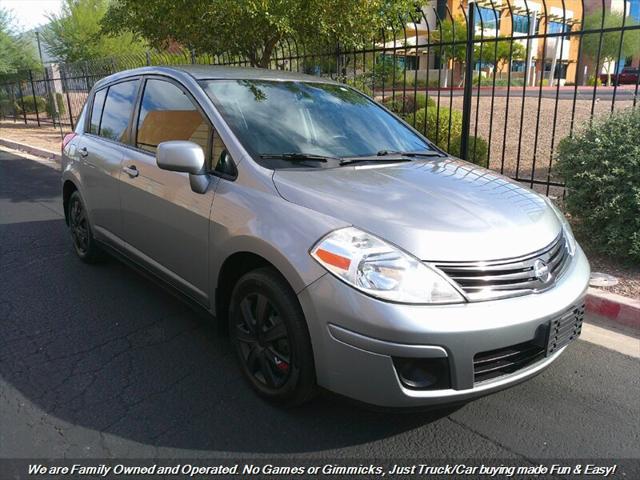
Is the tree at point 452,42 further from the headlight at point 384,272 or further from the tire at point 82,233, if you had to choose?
the headlight at point 384,272

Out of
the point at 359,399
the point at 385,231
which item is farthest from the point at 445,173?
the point at 359,399

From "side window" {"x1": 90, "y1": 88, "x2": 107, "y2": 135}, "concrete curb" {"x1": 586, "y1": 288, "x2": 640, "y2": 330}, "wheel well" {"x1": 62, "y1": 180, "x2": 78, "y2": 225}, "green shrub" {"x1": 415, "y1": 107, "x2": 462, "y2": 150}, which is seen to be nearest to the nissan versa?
"side window" {"x1": 90, "y1": 88, "x2": 107, "y2": 135}

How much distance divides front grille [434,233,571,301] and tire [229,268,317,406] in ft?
2.32

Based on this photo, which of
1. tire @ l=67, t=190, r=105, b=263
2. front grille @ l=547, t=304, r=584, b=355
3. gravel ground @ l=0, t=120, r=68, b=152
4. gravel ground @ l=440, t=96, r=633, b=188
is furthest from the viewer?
gravel ground @ l=0, t=120, r=68, b=152

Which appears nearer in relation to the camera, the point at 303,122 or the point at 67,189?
the point at 303,122

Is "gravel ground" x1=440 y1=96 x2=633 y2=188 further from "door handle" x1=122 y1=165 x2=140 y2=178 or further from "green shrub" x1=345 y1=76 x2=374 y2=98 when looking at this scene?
"door handle" x1=122 y1=165 x2=140 y2=178

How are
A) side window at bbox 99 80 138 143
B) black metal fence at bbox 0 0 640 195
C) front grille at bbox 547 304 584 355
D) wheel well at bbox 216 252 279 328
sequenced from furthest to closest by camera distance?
black metal fence at bbox 0 0 640 195, side window at bbox 99 80 138 143, wheel well at bbox 216 252 279 328, front grille at bbox 547 304 584 355

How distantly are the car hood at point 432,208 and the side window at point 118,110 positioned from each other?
1.82m

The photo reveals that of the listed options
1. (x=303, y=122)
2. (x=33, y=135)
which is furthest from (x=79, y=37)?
(x=303, y=122)

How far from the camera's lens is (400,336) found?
2154mm

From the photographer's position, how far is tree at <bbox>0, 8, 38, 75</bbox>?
22484 mm

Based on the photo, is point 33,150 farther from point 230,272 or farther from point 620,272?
point 620,272

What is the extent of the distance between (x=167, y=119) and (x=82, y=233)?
1925mm

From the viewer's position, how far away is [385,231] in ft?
7.73
